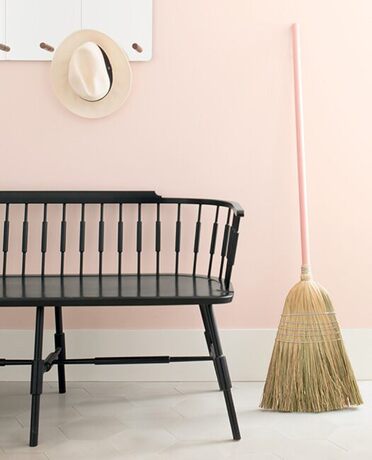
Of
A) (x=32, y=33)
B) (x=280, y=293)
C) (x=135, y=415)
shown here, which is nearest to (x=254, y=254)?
(x=280, y=293)

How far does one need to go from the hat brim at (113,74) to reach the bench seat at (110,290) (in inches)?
25.8

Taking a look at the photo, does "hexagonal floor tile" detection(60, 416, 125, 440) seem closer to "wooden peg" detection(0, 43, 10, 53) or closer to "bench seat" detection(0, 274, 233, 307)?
"bench seat" detection(0, 274, 233, 307)

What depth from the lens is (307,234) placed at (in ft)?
9.08

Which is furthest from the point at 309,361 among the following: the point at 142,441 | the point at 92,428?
the point at 92,428

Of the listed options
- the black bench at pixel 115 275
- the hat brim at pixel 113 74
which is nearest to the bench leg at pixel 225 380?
the black bench at pixel 115 275

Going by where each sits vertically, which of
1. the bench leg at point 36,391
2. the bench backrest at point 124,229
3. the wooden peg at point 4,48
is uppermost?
the wooden peg at point 4,48

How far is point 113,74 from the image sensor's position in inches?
112

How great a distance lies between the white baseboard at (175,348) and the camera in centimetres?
290

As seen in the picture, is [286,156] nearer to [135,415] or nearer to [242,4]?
[242,4]

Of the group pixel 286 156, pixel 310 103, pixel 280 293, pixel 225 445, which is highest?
pixel 310 103

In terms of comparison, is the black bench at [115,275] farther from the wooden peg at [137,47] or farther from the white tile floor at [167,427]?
the wooden peg at [137,47]

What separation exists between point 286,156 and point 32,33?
3.55 feet

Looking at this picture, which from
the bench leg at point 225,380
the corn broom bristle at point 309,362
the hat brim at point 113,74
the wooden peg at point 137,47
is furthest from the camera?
the hat brim at point 113,74

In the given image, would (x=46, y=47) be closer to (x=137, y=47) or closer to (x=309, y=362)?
(x=137, y=47)
